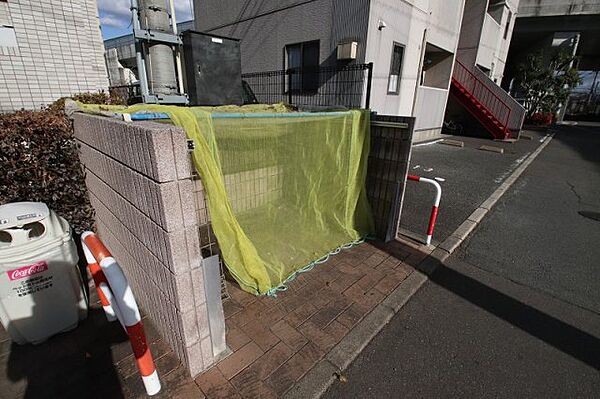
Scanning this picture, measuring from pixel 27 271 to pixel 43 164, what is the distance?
142cm

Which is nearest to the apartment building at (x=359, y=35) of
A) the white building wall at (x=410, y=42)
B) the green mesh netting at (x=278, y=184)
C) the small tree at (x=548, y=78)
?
the white building wall at (x=410, y=42)

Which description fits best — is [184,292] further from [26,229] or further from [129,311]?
[26,229]

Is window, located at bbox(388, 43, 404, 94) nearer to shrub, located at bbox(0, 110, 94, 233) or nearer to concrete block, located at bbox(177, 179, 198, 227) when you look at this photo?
shrub, located at bbox(0, 110, 94, 233)

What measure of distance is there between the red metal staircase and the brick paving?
13434 millimetres

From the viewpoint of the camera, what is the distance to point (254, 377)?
1.93 metres

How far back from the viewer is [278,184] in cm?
270

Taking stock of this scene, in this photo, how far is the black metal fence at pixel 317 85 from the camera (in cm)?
720

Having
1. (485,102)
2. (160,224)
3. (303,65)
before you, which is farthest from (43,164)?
(485,102)

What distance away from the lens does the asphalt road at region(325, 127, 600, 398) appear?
1.96 m

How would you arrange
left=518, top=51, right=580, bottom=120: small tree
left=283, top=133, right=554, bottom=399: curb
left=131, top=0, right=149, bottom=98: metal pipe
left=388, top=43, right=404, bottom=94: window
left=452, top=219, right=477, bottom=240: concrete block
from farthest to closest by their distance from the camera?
left=518, top=51, right=580, bottom=120: small tree → left=388, top=43, right=404, bottom=94: window → left=131, top=0, right=149, bottom=98: metal pipe → left=452, top=219, right=477, bottom=240: concrete block → left=283, top=133, right=554, bottom=399: curb

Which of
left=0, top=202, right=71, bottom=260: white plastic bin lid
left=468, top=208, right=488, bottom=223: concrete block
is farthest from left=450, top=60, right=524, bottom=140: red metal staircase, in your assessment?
left=0, top=202, right=71, bottom=260: white plastic bin lid

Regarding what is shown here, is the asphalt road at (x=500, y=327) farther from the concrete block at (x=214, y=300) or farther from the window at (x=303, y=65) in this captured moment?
the window at (x=303, y=65)

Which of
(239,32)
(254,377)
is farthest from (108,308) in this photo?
(239,32)

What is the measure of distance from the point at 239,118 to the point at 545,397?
2824 millimetres
